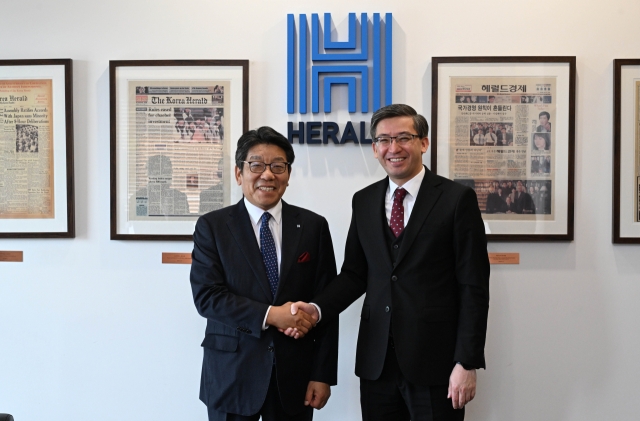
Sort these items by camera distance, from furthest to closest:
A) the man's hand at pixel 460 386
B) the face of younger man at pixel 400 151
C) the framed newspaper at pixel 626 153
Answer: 1. the framed newspaper at pixel 626 153
2. the face of younger man at pixel 400 151
3. the man's hand at pixel 460 386

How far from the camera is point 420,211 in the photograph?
6.19 ft

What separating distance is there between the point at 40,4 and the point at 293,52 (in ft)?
4.46

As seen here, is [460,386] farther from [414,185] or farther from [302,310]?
[414,185]

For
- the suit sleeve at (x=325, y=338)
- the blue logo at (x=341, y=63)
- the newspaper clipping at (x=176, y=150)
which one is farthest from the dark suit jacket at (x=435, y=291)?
the newspaper clipping at (x=176, y=150)

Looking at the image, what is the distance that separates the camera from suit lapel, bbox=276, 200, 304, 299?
6.27 ft

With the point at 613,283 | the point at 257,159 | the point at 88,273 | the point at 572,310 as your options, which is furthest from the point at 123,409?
the point at 613,283

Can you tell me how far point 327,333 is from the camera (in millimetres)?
1993

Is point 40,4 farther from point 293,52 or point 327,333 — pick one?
point 327,333

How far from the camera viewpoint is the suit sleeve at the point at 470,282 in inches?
70.9

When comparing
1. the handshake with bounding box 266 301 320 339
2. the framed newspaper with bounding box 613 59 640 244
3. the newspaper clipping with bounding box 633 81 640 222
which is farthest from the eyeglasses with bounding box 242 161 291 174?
the newspaper clipping with bounding box 633 81 640 222

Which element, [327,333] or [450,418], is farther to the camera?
[327,333]

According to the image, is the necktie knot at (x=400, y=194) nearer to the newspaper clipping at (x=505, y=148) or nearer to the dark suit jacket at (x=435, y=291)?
the dark suit jacket at (x=435, y=291)

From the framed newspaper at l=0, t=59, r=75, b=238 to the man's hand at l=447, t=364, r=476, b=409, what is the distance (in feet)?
6.55

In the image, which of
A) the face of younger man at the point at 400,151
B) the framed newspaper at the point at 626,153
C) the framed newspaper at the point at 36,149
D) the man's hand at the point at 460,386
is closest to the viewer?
the man's hand at the point at 460,386
